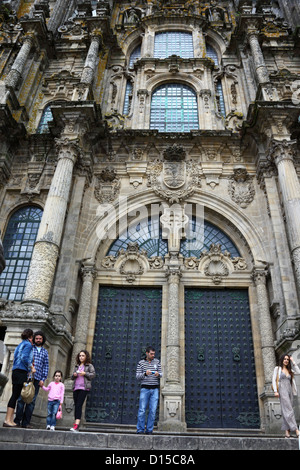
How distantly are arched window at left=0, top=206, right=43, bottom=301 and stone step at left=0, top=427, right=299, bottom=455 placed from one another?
8.19 meters

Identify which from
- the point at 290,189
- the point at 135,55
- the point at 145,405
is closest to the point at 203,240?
the point at 290,189

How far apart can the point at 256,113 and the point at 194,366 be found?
9536mm

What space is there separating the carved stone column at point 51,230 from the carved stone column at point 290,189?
723 cm

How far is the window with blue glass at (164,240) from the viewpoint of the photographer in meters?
13.5

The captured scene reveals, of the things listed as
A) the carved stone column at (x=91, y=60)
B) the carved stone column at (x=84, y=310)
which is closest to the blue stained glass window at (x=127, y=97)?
the carved stone column at (x=91, y=60)

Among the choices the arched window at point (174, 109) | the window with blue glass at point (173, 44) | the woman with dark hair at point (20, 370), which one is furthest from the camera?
the window with blue glass at point (173, 44)

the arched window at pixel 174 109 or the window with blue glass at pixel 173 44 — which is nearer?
the arched window at pixel 174 109

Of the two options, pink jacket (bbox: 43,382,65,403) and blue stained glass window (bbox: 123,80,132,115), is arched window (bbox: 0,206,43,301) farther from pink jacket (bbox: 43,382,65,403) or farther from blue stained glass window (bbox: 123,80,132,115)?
blue stained glass window (bbox: 123,80,132,115)

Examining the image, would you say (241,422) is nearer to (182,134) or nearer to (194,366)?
(194,366)

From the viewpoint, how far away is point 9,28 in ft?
68.0

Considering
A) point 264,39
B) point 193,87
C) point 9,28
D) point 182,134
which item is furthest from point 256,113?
point 9,28

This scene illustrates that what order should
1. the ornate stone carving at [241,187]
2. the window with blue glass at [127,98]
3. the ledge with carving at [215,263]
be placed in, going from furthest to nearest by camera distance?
1. the window with blue glass at [127,98]
2. the ornate stone carving at [241,187]
3. the ledge with carving at [215,263]

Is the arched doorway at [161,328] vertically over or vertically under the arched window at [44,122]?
under

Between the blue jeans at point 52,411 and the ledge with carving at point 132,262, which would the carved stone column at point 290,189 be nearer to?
the ledge with carving at point 132,262
